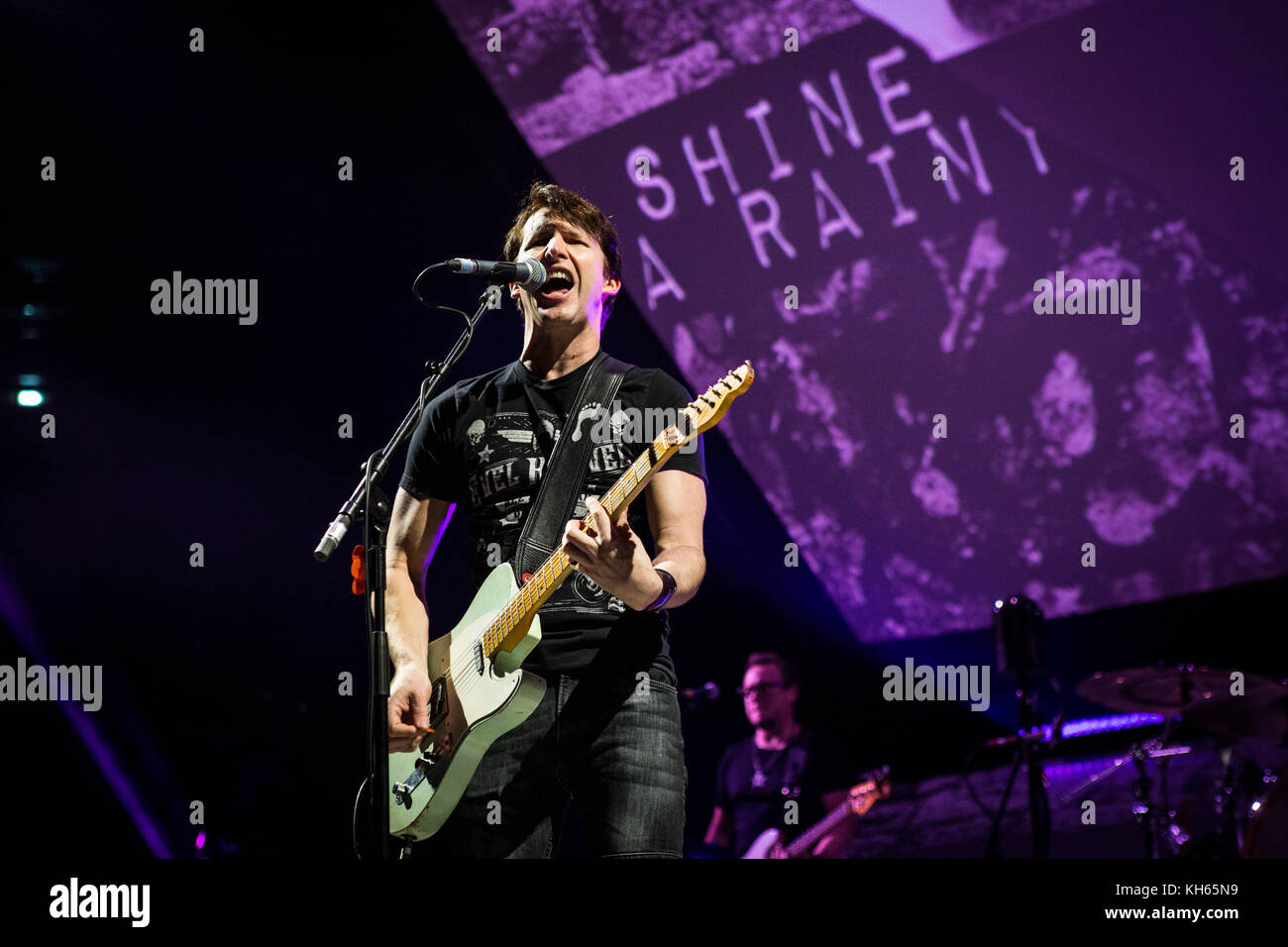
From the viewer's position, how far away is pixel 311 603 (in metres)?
6.08

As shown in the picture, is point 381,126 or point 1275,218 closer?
point 1275,218

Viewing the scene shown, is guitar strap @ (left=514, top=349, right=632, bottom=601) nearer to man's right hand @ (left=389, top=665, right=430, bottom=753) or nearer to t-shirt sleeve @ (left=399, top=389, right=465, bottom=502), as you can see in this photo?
t-shirt sleeve @ (left=399, top=389, right=465, bottom=502)

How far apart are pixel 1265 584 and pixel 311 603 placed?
4.40 meters

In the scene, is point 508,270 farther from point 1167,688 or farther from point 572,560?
point 1167,688

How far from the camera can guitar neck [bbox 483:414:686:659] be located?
2.57 m

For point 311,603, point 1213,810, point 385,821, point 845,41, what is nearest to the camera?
point 385,821

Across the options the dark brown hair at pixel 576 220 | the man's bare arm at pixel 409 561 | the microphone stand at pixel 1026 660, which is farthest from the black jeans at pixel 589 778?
the microphone stand at pixel 1026 660

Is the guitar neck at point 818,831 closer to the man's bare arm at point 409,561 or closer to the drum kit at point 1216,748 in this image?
the drum kit at point 1216,748

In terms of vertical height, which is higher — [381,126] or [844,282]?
[381,126]

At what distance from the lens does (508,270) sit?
2840 mm

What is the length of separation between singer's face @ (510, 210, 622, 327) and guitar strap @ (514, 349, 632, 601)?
0.25 m

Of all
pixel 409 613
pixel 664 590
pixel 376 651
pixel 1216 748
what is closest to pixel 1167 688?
pixel 1216 748

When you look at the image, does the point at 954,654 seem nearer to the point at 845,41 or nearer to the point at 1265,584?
the point at 1265,584
